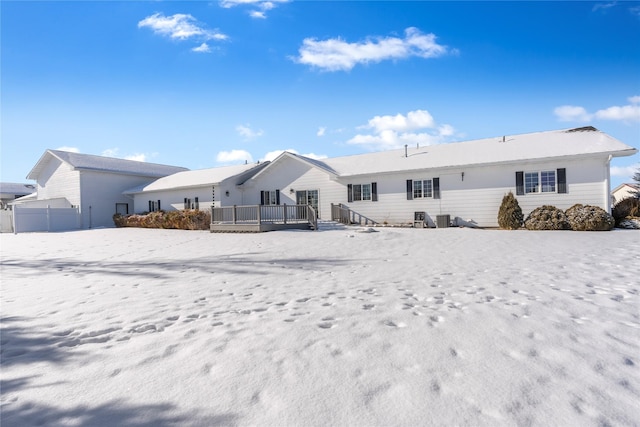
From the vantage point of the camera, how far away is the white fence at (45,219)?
72.8 feet

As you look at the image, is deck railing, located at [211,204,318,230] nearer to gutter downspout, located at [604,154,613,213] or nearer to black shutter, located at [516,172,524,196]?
black shutter, located at [516,172,524,196]

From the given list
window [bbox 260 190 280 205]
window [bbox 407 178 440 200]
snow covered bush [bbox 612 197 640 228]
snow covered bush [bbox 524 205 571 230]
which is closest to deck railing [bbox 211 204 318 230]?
window [bbox 260 190 280 205]

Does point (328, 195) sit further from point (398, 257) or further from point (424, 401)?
point (424, 401)

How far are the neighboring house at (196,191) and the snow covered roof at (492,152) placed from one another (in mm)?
6530

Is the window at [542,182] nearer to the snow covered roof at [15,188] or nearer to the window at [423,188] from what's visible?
the window at [423,188]

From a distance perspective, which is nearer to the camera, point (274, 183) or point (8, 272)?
point (8, 272)

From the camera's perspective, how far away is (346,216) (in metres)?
20.5

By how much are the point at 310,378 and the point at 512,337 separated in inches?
81.6

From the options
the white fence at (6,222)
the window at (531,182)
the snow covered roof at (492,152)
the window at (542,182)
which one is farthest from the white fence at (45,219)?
the window at (531,182)

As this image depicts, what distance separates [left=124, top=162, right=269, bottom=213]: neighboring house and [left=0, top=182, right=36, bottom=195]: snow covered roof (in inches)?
984

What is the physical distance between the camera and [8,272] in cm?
770

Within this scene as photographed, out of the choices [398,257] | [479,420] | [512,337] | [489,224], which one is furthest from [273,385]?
[489,224]

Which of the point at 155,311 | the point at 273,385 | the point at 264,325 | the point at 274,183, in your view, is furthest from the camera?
the point at 274,183

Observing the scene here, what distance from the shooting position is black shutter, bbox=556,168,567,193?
1530 cm
